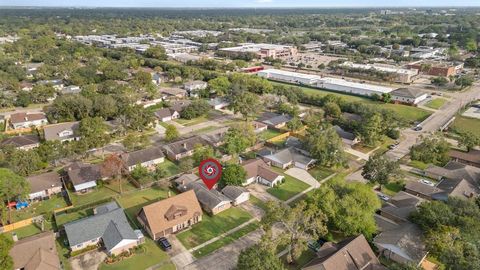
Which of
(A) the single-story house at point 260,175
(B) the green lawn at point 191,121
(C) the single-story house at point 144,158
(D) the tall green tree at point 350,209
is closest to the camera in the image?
(D) the tall green tree at point 350,209

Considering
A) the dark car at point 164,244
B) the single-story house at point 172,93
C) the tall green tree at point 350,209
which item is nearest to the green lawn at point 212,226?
the dark car at point 164,244

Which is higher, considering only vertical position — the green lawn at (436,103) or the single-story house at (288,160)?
the single-story house at (288,160)

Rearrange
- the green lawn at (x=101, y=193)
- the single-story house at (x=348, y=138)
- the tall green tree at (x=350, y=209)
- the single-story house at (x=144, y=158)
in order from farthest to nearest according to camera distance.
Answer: the single-story house at (x=348, y=138)
the single-story house at (x=144, y=158)
the green lawn at (x=101, y=193)
the tall green tree at (x=350, y=209)

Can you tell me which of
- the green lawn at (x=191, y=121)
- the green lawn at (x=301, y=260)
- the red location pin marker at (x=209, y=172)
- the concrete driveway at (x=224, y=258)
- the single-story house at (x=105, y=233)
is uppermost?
the red location pin marker at (x=209, y=172)

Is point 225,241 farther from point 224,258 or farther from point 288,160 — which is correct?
point 288,160

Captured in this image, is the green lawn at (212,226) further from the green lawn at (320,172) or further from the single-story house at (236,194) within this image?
the green lawn at (320,172)

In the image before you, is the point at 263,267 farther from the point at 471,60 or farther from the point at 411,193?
the point at 471,60
